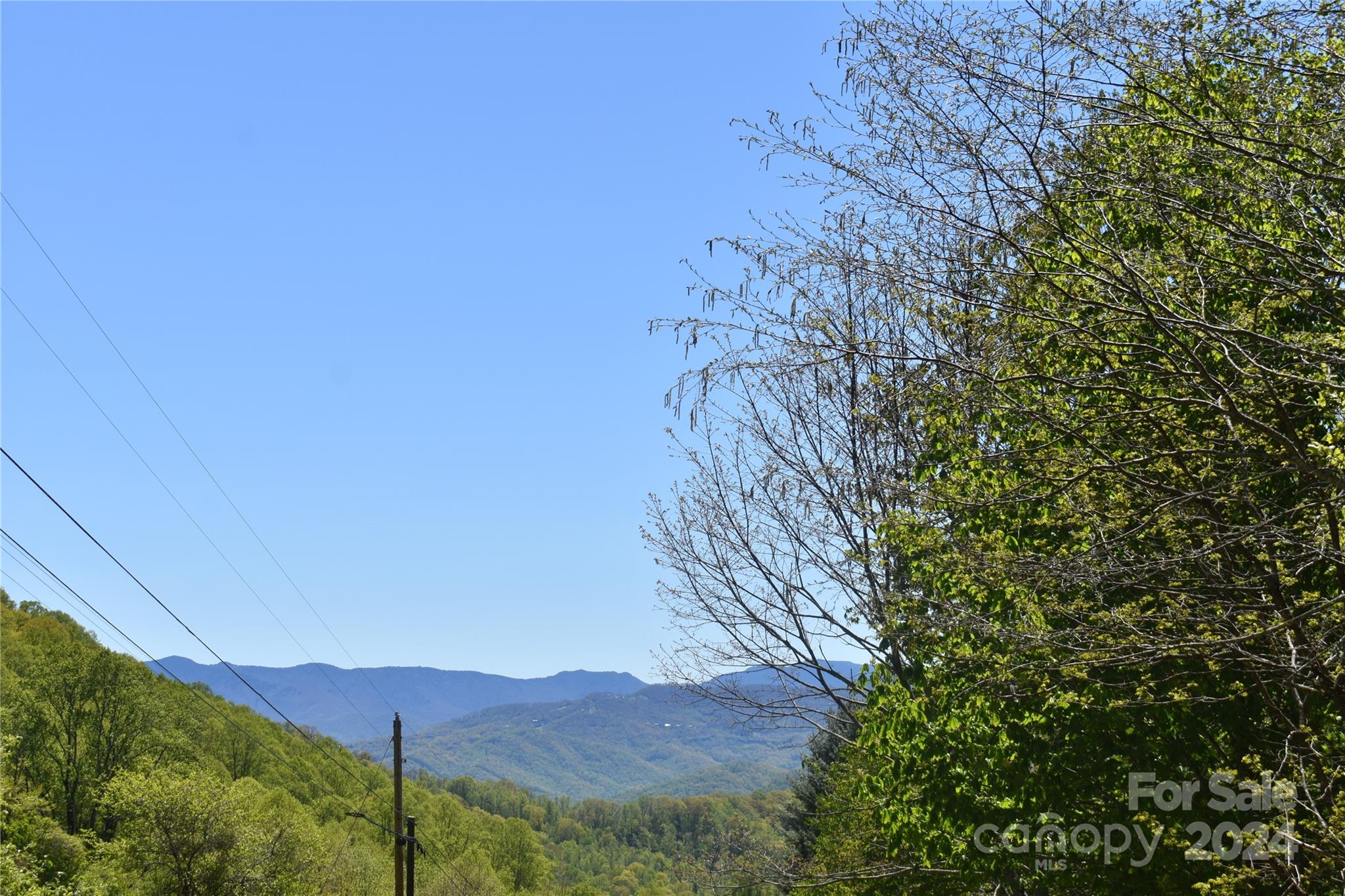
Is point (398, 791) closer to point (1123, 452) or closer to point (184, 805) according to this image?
point (184, 805)

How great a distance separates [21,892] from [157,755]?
110ft

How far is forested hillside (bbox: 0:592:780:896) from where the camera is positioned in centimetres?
3819

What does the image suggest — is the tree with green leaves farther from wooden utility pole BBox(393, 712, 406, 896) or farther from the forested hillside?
wooden utility pole BBox(393, 712, 406, 896)

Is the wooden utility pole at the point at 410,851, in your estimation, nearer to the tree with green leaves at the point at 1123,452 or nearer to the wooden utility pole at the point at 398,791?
the wooden utility pole at the point at 398,791

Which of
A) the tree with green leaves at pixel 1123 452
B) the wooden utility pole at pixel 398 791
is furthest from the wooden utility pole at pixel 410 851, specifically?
the tree with green leaves at pixel 1123 452

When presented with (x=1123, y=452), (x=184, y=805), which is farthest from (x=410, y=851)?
(x=1123, y=452)

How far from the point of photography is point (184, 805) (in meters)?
38.3

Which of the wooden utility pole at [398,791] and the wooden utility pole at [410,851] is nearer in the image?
the wooden utility pole at [398,791]

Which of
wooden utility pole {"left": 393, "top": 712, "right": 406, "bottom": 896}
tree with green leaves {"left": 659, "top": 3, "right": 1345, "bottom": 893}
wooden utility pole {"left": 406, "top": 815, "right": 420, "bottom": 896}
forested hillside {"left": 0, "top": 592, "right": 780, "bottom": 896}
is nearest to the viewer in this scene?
tree with green leaves {"left": 659, "top": 3, "right": 1345, "bottom": 893}

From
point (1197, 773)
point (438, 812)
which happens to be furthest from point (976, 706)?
point (438, 812)

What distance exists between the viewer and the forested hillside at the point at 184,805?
1503 inches

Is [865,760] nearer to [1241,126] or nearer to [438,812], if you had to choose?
[1241,126]

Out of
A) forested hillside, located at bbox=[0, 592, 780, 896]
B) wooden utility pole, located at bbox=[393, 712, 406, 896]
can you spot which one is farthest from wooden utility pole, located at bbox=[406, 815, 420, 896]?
forested hillside, located at bbox=[0, 592, 780, 896]

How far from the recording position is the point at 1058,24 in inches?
186
